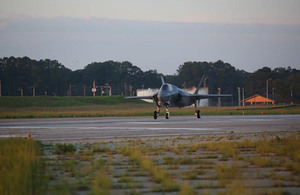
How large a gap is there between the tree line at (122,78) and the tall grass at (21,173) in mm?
124535

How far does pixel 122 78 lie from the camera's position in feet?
513

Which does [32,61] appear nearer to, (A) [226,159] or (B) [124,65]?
(B) [124,65]

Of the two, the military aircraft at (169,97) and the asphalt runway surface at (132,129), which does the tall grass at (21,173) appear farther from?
the military aircraft at (169,97)

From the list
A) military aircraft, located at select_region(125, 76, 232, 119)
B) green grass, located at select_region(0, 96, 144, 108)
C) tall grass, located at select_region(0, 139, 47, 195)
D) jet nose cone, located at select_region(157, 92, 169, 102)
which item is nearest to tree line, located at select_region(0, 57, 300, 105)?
green grass, located at select_region(0, 96, 144, 108)

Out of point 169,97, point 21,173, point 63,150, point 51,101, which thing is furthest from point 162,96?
point 51,101

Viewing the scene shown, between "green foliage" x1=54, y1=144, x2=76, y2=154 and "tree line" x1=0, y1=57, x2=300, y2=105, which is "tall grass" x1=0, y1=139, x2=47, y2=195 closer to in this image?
"green foliage" x1=54, y1=144, x2=76, y2=154

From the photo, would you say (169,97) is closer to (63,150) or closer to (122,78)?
(63,150)

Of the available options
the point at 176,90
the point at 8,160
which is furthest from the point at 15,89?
the point at 8,160

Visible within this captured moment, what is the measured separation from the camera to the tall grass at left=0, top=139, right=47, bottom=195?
7207 millimetres

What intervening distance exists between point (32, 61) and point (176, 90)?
11159cm

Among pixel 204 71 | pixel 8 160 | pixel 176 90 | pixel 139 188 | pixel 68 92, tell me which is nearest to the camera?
pixel 139 188

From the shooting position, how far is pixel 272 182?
803cm

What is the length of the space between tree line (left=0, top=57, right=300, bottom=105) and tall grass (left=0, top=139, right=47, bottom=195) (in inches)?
4903

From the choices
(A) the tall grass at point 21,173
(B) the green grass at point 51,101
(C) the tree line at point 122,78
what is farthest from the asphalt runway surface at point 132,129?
(C) the tree line at point 122,78
